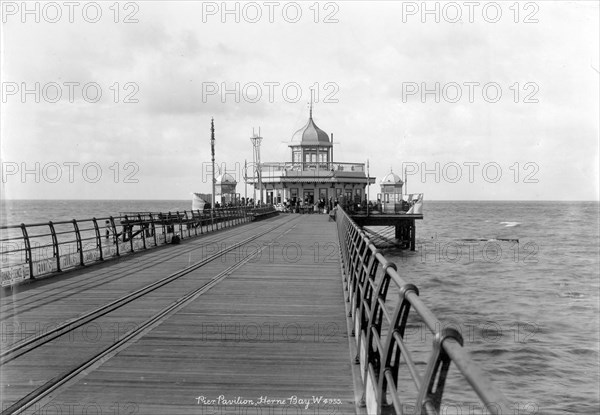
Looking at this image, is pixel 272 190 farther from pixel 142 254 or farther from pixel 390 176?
pixel 142 254

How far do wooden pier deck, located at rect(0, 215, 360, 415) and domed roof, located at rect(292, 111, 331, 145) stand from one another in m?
58.4

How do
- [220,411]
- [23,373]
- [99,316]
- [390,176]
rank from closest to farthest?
1. [220,411]
2. [23,373]
3. [99,316]
4. [390,176]

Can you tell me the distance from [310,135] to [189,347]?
6561 cm

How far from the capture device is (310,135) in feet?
238

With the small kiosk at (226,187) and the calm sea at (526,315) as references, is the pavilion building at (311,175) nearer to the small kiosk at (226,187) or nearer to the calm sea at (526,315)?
the small kiosk at (226,187)

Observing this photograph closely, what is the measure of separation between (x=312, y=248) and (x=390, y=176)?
65020mm

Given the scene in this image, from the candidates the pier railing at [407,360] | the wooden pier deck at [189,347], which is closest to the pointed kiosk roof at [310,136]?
the wooden pier deck at [189,347]

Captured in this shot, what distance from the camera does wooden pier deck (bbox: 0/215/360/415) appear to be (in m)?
5.61

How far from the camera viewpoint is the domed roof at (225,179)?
258ft

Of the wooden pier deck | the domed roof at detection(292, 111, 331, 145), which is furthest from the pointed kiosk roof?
the wooden pier deck

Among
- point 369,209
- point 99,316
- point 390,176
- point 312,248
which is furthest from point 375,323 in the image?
point 390,176

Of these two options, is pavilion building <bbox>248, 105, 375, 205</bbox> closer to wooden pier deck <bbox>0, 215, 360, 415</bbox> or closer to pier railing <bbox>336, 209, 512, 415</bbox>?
wooden pier deck <bbox>0, 215, 360, 415</bbox>

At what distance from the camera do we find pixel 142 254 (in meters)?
19.9

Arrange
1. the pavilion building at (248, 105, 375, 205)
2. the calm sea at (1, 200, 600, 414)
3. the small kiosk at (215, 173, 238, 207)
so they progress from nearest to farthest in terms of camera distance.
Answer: the calm sea at (1, 200, 600, 414) → the pavilion building at (248, 105, 375, 205) → the small kiosk at (215, 173, 238, 207)
